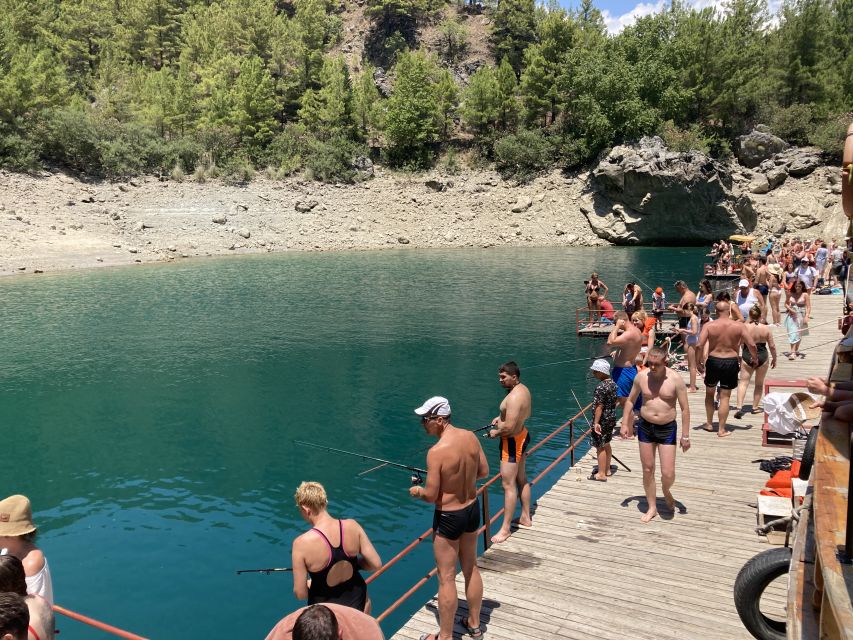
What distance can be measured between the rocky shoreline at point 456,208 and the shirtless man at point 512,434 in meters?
43.4

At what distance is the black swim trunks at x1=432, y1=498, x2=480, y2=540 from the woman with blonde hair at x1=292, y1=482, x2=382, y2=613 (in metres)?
0.92

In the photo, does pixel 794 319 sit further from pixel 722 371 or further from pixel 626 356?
pixel 626 356

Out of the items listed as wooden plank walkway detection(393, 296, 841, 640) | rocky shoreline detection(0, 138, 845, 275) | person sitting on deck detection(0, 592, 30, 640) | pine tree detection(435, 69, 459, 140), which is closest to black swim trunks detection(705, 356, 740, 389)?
wooden plank walkway detection(393, 296, 841, 640)

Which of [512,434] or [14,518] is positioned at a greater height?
[14,518]

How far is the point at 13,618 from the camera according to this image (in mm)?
3111

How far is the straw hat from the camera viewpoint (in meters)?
4.32

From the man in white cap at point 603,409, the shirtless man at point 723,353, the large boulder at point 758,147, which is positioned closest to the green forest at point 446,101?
the large boulder at point 758,147

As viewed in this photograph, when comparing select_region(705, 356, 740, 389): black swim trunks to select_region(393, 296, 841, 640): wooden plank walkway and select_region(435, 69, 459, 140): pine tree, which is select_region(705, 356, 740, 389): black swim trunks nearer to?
select_region(393, 296, 841, 640): wooden plank walkway

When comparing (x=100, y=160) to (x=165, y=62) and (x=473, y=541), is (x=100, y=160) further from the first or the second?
(x=473, y=541)

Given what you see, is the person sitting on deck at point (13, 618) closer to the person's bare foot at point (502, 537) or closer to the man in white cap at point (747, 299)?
the person's bare foot at point (502, 537)

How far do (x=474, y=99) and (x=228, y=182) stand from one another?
2542cm

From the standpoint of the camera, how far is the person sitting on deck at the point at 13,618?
308 centimetres

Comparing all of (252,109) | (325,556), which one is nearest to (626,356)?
(325,556)

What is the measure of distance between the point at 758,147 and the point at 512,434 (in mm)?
61738
